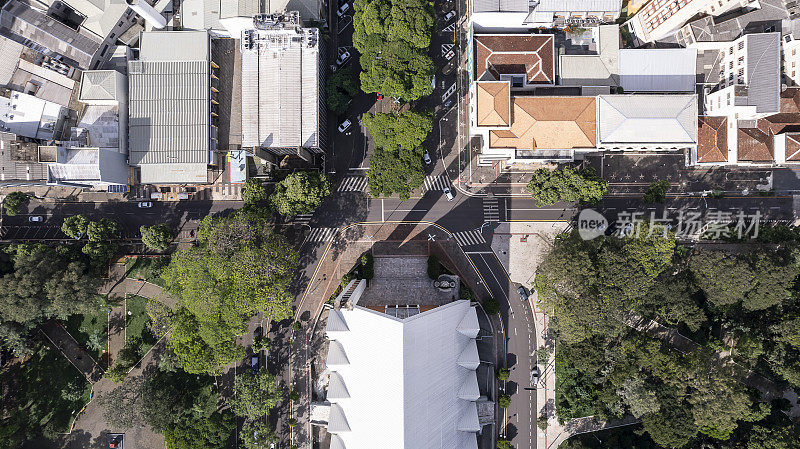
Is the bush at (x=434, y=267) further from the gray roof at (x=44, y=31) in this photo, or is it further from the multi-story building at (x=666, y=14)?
the gray roof at (x=44, y=31)

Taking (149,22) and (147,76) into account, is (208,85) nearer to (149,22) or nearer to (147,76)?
(147,76)

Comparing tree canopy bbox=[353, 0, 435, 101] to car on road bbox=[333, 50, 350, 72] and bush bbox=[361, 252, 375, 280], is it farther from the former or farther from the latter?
bush bbox=[361, 252, 375, 280]

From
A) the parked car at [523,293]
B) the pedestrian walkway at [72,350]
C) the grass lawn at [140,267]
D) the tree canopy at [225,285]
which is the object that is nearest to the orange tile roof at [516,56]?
the parked car at [523,293]

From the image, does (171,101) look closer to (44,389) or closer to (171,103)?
(171,103)

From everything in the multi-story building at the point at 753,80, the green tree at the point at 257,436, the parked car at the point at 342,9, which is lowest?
the green tree at the point at 257,436

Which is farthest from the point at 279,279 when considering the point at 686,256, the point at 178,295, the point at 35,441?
the point at 686,256

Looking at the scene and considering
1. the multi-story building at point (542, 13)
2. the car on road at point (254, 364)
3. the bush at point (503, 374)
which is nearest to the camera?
the multi-story building at point (542, 13)

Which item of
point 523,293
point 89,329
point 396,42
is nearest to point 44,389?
point 89,329
